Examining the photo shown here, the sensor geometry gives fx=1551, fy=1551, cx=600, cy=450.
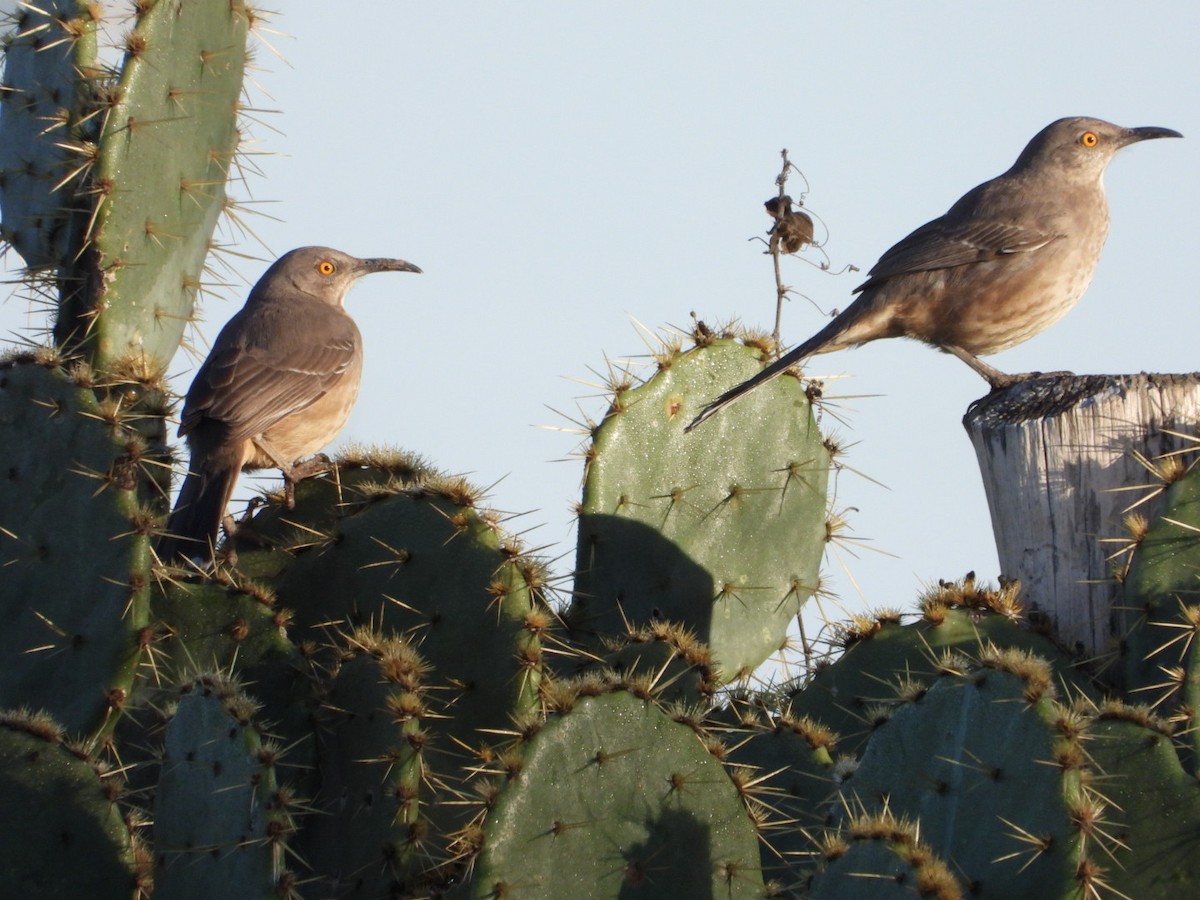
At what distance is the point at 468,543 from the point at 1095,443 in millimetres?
1560

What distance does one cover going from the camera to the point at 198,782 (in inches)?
126

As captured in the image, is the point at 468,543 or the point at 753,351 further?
the point at 753,351

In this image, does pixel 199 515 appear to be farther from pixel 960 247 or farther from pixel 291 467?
pixel 960 247

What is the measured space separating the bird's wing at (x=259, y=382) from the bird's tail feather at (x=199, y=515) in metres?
0.19

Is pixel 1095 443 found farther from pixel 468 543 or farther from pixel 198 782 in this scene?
pixel 198 782

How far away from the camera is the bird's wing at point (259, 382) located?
5.23 meters

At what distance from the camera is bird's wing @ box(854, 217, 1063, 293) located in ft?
19.6

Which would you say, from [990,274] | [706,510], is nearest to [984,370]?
[990,274]

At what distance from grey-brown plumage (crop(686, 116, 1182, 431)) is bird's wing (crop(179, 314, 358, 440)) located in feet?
5.66

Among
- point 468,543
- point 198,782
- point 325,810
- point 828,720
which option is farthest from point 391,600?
point 828,720

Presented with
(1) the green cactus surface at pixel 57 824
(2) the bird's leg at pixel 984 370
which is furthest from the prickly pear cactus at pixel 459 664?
(2) the bird's leg at pixel 984 370

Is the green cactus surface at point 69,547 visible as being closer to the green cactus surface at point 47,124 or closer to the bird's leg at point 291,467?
the bird's leg at point 291,467

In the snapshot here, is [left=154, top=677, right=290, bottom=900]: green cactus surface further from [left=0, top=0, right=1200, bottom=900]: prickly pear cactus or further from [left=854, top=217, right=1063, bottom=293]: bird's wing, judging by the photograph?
[left=854, top=217, right=1063, bottom=293]: bird's wing

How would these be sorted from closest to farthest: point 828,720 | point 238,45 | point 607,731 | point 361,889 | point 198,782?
point 607,731
point 198,782
point 361,889
point 828,720
point 238,45
